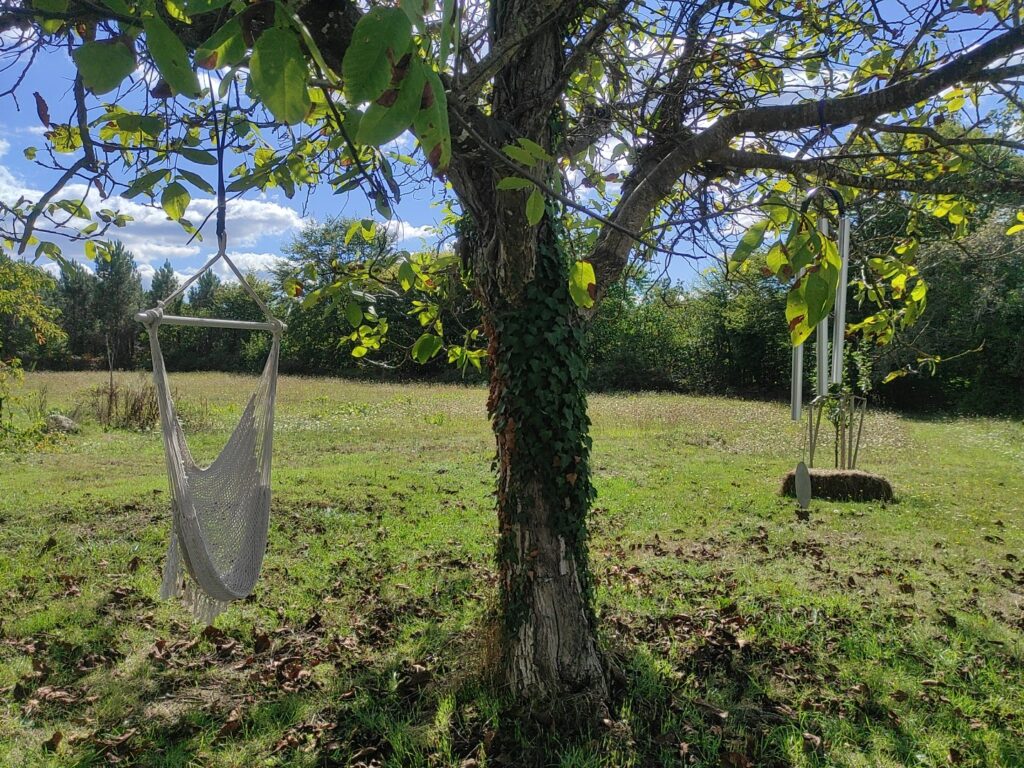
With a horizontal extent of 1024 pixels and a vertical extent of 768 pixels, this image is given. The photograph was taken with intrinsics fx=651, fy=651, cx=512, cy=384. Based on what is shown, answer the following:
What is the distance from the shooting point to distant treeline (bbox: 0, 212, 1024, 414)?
13883mm

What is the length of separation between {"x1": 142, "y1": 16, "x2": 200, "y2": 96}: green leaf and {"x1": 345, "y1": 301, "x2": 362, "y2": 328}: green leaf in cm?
162

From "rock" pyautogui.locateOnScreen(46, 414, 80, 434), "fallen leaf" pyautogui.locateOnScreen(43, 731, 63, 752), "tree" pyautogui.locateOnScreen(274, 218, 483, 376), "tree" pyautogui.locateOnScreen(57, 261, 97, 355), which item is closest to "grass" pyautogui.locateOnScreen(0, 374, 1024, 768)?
"fallen leaf" pyautogui.locateOnScreen(43, 731, 63, 752)

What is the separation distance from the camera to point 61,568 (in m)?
3.97

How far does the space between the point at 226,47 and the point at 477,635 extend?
2.52 m

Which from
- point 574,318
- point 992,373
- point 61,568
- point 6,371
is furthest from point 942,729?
point 992,373

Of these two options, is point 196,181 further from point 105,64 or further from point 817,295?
point 817,295

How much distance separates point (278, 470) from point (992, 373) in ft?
58.4

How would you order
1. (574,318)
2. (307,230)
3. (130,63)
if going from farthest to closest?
(307,230) < (574,318) < (130,63)

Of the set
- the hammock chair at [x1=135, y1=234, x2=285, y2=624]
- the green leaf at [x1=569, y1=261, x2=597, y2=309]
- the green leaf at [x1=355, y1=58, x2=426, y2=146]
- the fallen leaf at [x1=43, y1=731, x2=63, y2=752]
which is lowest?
the fallen leaf at [x1=43, y1=731, x2=63, y2=752]

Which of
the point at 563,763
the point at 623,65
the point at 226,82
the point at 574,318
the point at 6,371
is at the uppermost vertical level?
the point at 623,65

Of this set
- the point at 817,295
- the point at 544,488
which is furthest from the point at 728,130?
the point at 817,295

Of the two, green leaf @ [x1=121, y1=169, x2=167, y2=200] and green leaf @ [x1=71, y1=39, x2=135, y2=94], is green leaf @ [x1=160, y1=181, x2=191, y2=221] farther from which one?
green leaf @ [x1=71, y1=39, x2=135, y2=94]

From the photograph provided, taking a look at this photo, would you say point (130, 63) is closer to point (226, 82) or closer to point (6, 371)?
point (226, 82)

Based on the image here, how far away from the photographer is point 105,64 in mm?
760
